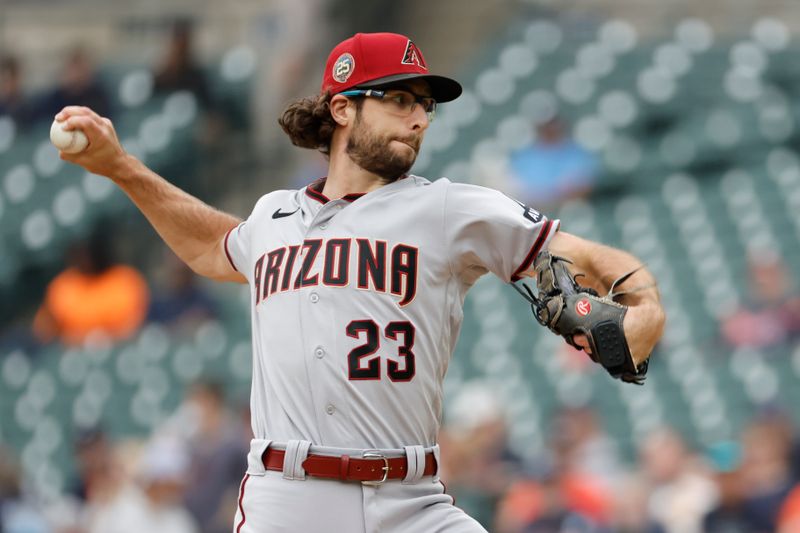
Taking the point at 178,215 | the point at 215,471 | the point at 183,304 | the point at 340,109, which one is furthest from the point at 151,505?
the point at 340,109

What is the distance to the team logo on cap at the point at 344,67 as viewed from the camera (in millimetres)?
3527

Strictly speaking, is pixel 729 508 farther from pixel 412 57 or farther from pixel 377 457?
pixel 412 57

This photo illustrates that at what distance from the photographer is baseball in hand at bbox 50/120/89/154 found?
3666 mm

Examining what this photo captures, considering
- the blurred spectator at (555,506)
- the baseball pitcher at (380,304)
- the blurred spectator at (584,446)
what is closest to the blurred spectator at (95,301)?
the blurred spectator at (584,446)

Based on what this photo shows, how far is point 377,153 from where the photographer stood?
349 cm

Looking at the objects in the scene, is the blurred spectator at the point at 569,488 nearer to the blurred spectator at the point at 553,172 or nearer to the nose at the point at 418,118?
the blurred spectator at the point at 553,172

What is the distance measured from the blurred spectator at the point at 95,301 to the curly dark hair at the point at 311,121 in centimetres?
633

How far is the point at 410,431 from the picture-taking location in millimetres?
3385

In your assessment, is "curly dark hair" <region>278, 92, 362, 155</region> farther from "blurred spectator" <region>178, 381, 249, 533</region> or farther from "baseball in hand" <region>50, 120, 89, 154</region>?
"blurred spectator" <region>178, 381, 249, 533</region>

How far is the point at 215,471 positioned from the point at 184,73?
207 inches

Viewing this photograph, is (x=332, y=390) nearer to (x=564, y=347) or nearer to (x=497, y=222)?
(x=497, y=222)

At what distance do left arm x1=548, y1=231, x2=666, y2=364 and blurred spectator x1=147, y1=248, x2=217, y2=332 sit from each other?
6750 millimetres

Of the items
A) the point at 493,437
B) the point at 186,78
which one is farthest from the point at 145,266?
the point at 493,437

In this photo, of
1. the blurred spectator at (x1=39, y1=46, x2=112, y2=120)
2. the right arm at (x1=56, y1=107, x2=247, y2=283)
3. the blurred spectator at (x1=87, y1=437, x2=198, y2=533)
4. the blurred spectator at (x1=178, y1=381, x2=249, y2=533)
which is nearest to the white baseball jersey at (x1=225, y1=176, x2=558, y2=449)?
the right arm at (x1=56, y1=107, x2=247, y2=283)
